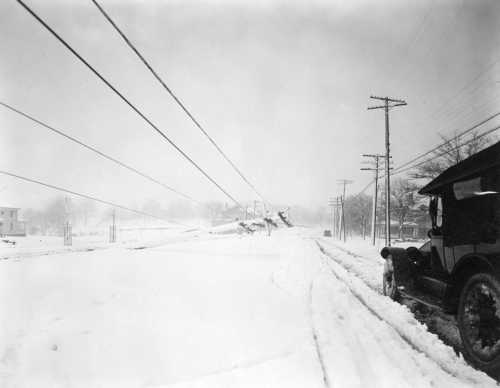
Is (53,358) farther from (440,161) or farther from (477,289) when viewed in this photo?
(440,161)

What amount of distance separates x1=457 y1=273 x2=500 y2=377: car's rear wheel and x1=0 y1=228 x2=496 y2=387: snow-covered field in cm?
16

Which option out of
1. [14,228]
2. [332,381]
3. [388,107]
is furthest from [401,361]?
[14,228]

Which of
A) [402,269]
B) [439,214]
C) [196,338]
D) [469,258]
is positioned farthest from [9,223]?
[469,258]

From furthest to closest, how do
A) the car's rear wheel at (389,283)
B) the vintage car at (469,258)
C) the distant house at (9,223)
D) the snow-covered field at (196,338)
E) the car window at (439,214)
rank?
the distant house at (9,223), the car's rear wheel at (389,283), the car window at (439,214), the vintage car at (469,258), the snow-covered field at (196,338)

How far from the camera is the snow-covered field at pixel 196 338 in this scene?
239 cm

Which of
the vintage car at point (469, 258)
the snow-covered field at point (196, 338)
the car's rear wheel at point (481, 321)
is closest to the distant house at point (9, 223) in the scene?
the snow-covered field at point (196, 338)

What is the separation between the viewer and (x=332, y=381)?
2332 mm

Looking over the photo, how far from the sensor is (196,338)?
9.89 feet

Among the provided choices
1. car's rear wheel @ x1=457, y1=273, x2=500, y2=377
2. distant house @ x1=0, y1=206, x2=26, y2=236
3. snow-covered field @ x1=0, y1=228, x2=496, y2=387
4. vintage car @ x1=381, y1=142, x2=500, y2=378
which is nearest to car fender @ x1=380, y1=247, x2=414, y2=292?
vintage car @ x1=381, y1=142, x2=500, y2=378

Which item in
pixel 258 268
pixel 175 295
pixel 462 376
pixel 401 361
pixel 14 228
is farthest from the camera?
pixel 14 228

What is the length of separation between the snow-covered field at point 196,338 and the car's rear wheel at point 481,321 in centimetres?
16

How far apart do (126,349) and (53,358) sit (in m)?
0.59

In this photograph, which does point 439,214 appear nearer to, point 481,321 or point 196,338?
point 481,321

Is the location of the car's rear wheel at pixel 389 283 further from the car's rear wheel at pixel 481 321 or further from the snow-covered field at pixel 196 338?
the car's rear wheel at pixel 481 321
